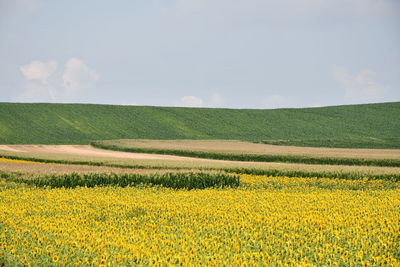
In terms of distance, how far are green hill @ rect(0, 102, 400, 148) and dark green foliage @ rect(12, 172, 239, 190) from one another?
50.8 metres

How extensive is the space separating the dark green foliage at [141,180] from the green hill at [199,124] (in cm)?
5082

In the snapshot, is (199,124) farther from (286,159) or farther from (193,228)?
(193,228)

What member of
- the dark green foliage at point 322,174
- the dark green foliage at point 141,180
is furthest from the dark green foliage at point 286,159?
the dark green foliage at point 141,180

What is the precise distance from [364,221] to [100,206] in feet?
27.2

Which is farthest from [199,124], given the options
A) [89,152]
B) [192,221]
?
Answer: [192,221]

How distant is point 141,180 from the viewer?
85.6ft

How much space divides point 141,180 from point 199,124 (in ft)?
251

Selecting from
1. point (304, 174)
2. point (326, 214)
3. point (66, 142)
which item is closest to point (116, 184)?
point (304, 174)

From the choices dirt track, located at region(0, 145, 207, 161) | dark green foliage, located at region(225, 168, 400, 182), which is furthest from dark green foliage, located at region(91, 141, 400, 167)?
dark green foliage, located at region(225, 168, 400, 182)

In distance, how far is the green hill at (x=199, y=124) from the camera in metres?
82.6

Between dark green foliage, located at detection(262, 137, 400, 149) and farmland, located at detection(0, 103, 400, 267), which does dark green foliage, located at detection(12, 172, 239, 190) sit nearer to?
farmland, located at detection(0, 103, 400, 267)

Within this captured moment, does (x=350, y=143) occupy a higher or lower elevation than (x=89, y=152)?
higher

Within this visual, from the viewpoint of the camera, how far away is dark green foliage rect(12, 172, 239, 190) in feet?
81.5

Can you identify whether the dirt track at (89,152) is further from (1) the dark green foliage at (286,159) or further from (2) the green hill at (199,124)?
(2) the green hill at (199,124)
